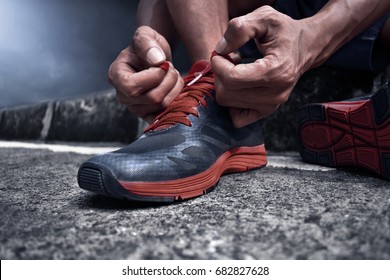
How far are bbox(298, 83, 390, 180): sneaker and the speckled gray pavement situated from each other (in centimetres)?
8

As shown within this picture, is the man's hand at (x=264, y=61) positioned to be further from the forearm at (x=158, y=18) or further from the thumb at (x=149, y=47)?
the forearm at (x=158, y=18)

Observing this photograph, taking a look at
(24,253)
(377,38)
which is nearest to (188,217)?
(24,253)

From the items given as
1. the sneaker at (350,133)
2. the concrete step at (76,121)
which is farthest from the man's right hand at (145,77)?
the concrete step at (76,121)

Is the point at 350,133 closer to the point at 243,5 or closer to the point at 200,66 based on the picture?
the point at 200,66

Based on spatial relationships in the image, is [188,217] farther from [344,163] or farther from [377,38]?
[377,38]

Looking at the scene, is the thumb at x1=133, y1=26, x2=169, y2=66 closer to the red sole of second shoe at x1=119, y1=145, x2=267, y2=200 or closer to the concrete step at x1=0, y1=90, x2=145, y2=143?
the red sole of second shoe at x1=119, y1=145, x2=267, y2=200

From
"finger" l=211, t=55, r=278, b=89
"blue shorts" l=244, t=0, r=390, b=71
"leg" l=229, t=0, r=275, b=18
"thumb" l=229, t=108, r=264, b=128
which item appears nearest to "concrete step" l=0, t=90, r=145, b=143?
"leg" l=229, t=0, r=275, b=18

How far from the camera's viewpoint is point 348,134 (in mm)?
784

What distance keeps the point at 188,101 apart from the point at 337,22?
0.36 meters

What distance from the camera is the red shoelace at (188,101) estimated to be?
658 millimetres

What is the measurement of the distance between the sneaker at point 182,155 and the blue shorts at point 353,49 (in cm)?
39

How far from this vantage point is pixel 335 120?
816 mm

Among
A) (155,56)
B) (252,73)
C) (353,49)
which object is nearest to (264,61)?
(252,73)
